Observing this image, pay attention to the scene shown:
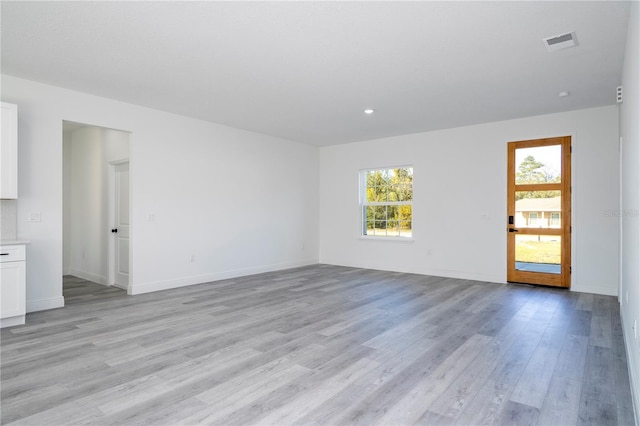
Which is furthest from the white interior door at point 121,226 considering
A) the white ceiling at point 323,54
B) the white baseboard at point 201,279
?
the white ceiling at point 323,54

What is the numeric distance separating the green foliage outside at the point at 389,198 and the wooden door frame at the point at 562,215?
1.80m

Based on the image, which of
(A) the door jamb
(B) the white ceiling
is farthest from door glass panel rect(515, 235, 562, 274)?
(A) the door jamb

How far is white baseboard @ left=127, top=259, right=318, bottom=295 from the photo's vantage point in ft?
17.0

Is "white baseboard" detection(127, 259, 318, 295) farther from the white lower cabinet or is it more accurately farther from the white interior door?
the white lower cabinet

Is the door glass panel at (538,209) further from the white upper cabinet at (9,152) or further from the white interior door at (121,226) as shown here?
the white upper cabinet at (9,152)

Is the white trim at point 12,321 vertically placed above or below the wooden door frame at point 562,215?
below

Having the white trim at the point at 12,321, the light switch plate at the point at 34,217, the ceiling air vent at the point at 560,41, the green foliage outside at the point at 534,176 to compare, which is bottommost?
the white trim at the point at 12,321

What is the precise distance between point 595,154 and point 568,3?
3.47 meters

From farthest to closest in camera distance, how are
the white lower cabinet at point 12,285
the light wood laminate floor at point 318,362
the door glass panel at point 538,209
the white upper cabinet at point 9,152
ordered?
the door glass panel at point 538,209 → the white upper cabinet at point 9,152 → the white lower cabinet at point 12,285 → the light wood laminate floor at point 318,362

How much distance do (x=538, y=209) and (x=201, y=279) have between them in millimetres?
5554

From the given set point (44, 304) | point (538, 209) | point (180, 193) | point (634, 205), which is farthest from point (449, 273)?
point (44, 304)

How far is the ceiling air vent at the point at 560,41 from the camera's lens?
3.07 metres

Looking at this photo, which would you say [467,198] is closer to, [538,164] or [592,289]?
[538,164]

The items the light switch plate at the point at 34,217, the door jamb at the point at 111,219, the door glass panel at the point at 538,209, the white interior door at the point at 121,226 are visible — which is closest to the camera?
the light switch plate at the point at 34,217
